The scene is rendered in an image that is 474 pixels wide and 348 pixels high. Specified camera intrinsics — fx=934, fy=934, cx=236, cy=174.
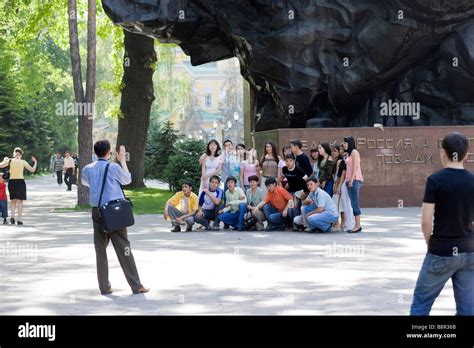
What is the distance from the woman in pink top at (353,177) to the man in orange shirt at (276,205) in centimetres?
121

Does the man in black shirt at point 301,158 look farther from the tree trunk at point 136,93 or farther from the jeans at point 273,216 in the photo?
the tree trunk at point 136,93

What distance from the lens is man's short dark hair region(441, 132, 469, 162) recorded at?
22.6 feet

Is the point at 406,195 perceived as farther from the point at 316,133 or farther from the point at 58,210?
the point at 58,210

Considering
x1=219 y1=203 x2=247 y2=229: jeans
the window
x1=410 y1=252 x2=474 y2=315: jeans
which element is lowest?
x1=219 y1=203 x2=247 y2=229: jeans

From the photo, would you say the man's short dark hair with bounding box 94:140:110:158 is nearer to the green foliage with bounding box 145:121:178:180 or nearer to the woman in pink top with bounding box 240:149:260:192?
the woman in pink top with bounding box 240:149:260:192

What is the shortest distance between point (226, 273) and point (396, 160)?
490 inches

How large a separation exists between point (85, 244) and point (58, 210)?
375 inches

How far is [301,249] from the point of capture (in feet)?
48.3

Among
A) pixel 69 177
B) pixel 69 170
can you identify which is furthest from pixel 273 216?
pixel 69 170

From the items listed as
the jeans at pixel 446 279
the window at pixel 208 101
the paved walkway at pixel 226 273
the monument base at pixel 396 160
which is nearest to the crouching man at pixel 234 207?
the paved walkway at pixel 226 273

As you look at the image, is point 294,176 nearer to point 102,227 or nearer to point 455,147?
point 102,227

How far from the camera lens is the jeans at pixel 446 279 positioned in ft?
22.6

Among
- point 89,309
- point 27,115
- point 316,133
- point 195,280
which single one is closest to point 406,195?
point 316,133

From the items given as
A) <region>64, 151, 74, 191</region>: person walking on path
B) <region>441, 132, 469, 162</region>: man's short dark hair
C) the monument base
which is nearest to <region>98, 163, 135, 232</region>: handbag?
<region>441, 132, 469, 162</region>: man's short dark hair
